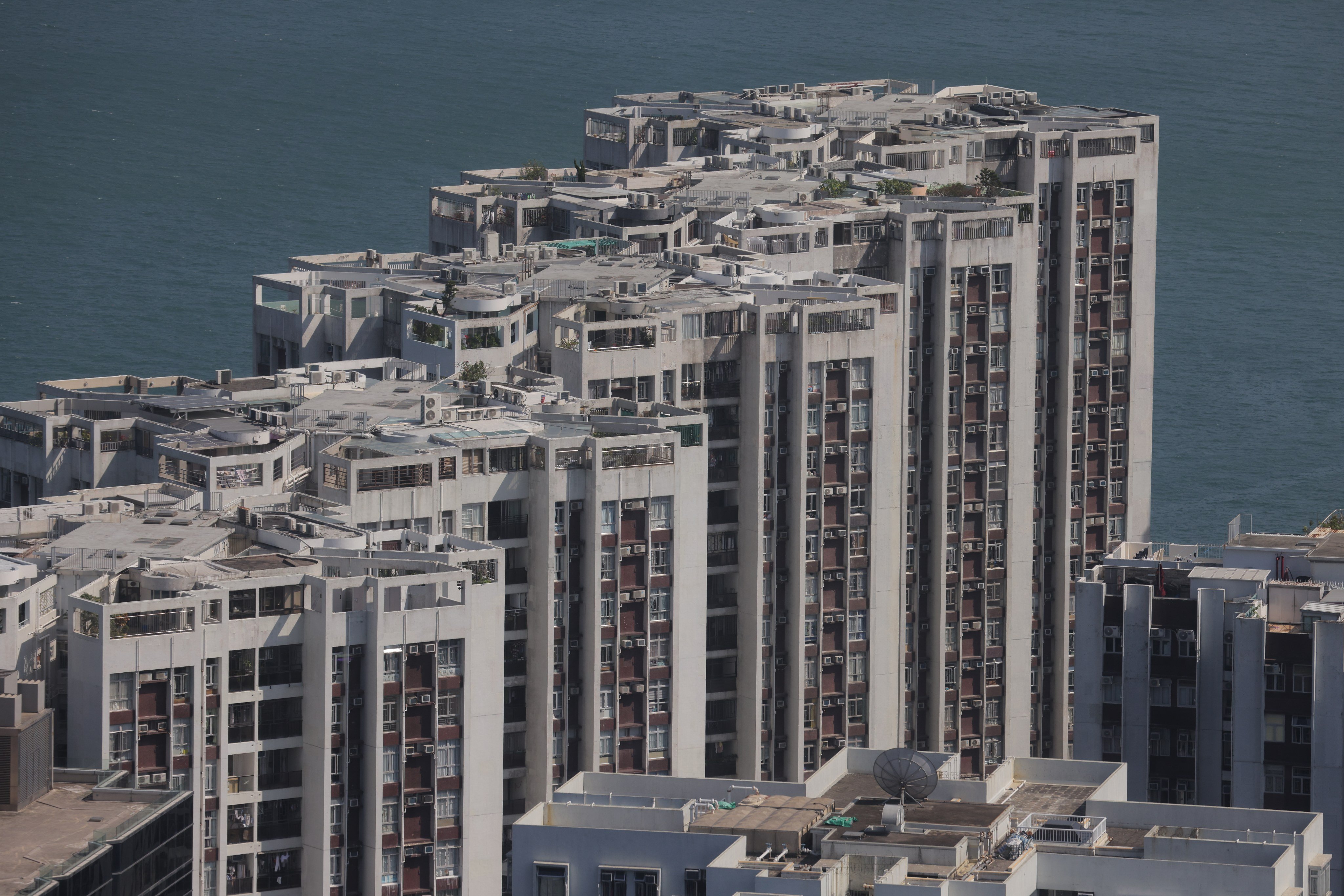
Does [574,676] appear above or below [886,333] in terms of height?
below

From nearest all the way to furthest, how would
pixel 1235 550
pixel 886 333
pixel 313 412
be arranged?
pixel 1235 550 → pixel 313 412 → pixel 886 333

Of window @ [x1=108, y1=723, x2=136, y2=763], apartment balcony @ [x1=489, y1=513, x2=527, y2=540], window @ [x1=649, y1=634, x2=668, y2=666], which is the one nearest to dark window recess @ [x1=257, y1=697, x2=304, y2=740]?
window @ [x1=108, y1=723, x2=136, y2=763]

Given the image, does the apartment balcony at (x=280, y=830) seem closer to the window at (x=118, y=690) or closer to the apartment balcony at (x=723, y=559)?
the window at (x=118, y=690)

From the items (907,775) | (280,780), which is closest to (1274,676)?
(907,775)

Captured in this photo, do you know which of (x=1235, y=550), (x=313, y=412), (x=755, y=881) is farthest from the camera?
(x=313, y=412)

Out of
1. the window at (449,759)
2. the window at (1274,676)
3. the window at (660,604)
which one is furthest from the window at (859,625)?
the window at (449,759)

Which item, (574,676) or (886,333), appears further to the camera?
(886,333)

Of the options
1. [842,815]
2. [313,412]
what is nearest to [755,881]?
[842,815]

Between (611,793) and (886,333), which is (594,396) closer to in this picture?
(886,333)
